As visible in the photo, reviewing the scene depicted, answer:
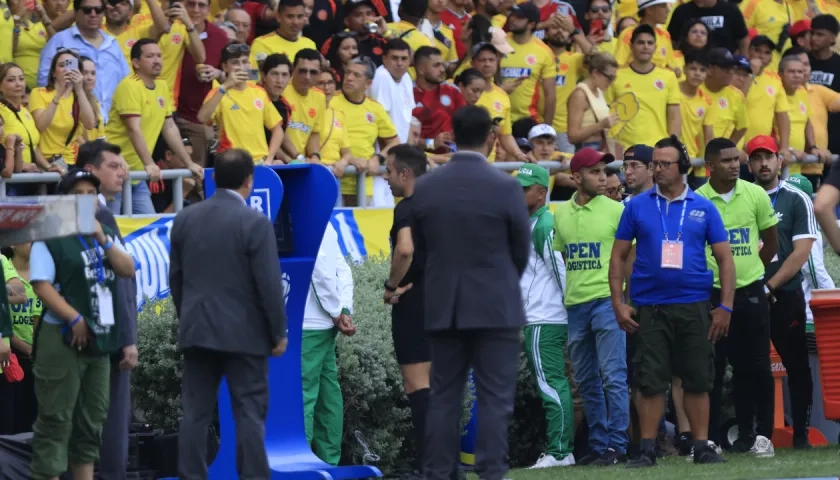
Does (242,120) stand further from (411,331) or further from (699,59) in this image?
(699,59)

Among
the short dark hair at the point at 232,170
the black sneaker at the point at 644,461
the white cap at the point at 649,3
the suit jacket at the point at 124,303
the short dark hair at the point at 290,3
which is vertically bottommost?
the black sneaker at the point at 644,461

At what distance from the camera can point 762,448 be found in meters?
11.4

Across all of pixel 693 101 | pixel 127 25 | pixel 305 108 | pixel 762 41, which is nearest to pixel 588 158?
pixel 305 108

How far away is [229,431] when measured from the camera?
969cm

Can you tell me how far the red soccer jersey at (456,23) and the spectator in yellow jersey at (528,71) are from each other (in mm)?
505

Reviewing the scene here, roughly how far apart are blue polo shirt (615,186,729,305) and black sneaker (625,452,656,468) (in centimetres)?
101

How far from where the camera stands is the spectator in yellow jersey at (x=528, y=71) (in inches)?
680

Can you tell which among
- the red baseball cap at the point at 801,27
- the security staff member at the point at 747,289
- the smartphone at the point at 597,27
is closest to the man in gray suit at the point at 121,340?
the security staff member at the point at 747,289

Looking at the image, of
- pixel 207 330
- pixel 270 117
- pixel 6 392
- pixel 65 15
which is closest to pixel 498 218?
pixel 207 330

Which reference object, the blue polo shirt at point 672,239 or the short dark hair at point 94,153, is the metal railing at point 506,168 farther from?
the short dark hair at point 94,153

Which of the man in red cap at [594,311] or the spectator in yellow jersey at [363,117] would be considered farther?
the spectator in yellow jersey at [363,117]

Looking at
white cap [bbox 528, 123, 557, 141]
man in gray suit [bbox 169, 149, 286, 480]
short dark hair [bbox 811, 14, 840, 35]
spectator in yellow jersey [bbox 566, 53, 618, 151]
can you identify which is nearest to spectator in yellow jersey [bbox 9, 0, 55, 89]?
white cap [bbox 528, 123, 557, 141]

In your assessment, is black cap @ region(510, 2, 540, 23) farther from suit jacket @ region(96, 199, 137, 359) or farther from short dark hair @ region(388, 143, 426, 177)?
suit jacket @ region(96, 199, 137, 359)

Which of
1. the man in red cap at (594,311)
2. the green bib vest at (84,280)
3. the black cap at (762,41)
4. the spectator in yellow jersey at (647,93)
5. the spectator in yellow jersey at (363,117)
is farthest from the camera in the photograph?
the black cap at (762,41)
